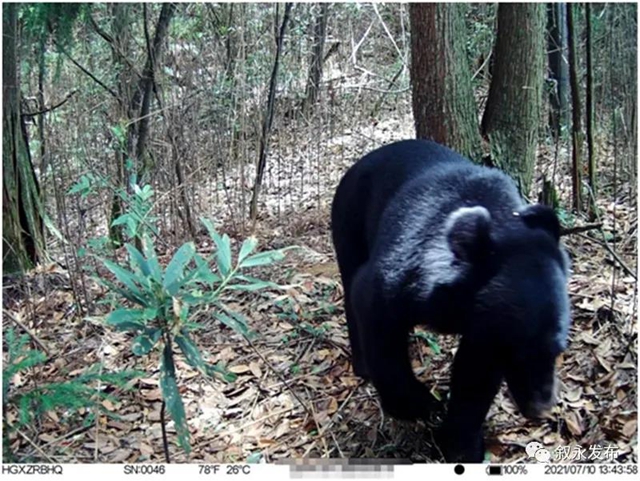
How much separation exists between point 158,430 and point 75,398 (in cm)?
44

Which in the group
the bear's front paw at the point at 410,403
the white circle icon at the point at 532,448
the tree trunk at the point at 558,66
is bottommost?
the white circle icon at the point at 532,448

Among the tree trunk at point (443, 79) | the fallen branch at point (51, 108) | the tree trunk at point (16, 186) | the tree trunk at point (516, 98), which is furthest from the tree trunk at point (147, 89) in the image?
the tree trunk at point (516, 98)

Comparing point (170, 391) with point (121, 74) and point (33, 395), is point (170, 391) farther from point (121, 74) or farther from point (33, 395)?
point (121, 74)

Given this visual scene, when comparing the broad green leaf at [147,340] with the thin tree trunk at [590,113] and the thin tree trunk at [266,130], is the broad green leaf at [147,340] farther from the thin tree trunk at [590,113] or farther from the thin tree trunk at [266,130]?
the thin tree trunk at [266,130]

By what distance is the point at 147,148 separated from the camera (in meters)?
A: 3.54

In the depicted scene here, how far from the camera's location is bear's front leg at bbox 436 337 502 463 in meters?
2.10

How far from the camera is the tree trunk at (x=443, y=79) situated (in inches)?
118

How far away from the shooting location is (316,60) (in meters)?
4.10

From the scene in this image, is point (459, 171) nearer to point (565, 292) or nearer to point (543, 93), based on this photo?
point (565, 292)

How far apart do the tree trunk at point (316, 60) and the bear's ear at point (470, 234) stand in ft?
7.43

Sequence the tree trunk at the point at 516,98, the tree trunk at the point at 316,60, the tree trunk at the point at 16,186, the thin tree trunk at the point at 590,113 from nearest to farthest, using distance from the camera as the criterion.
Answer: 1. the thin tree trunk at the point at 590,113
2. the tree trunk at the point at 16,186
3. the tree trunk at the point at 516,98
4. the tree trunk at the point at 316,60

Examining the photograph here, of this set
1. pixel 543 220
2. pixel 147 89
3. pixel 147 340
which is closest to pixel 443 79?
pixel 543 220

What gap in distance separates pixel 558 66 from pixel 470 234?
2.24 metres

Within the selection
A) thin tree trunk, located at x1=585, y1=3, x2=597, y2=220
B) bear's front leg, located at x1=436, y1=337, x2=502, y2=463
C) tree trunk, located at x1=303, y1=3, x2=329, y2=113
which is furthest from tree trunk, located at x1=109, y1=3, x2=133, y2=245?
thin tree trunk, located at x1=585, y1=3, x2=597, y2=220
